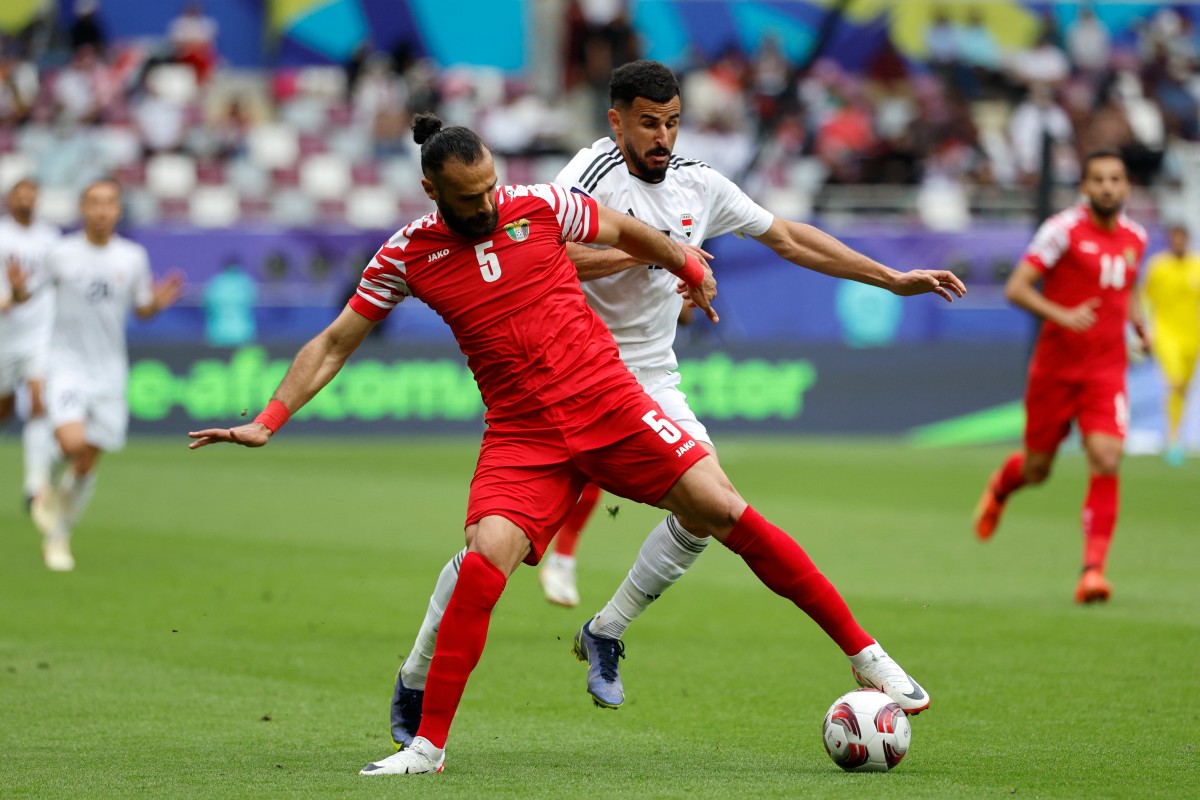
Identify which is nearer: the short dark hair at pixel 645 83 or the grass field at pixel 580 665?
the grass field at pixel 580 665

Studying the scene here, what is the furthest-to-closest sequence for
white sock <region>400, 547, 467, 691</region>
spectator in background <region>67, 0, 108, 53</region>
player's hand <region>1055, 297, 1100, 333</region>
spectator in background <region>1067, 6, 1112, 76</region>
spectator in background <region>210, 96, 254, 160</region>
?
spectator in background <region>1067, 6, 1112, 76</region>
spectator in background <region>67, 0, 108, 53</region>
spectator in background <region>210, 96, 254, 160</region>
player's hand <region>1055, 297, 1100, 333</region>
white sock <region>400, 547, 467, 691</region>

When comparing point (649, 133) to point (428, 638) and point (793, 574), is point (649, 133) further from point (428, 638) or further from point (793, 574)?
point (428, 638)

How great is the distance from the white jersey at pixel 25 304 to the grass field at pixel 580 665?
1505mm

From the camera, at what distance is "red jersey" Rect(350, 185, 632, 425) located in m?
5.90

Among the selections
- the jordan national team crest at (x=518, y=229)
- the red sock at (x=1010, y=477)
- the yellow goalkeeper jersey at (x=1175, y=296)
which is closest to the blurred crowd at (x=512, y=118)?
the yellow goalkeeper jersey at (x=1175, y=296)

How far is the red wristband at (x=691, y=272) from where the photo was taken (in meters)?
6.07

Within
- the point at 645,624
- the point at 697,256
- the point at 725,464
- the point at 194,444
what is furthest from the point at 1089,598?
the point at 725,464

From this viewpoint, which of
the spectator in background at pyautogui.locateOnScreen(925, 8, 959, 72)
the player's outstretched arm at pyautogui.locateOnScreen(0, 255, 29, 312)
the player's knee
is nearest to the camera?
the player's knee

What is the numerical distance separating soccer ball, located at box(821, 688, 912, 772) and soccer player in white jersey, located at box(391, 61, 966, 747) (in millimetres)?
1041

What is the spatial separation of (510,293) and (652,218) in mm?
1247

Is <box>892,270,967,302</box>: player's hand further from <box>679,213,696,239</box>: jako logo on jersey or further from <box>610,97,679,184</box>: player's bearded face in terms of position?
<box>610,97,679,184</box>: player's bearded face

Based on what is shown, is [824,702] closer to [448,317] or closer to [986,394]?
[448,317]

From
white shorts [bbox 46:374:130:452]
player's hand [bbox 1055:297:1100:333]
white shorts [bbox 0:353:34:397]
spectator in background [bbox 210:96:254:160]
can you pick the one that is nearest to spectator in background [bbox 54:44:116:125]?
spectator in background [bbox 210:96:254:160]

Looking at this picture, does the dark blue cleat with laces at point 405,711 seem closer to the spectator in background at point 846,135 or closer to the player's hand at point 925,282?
the player's hand at point 925,282
